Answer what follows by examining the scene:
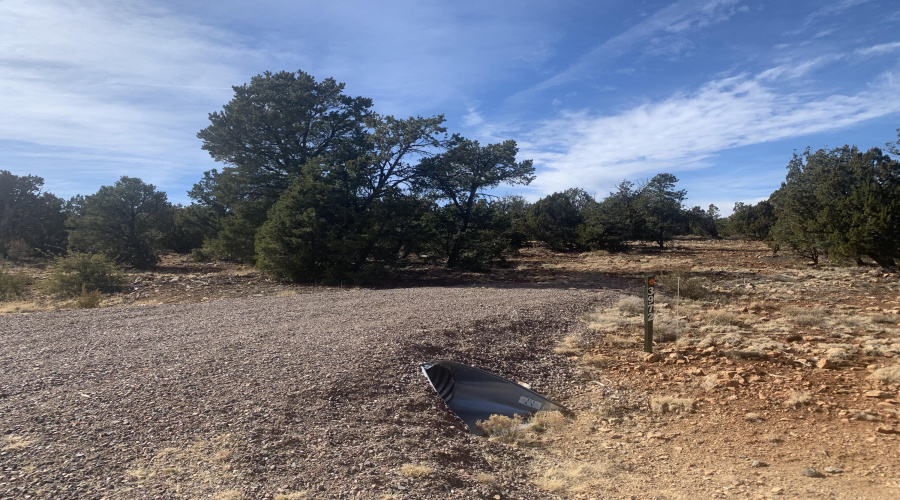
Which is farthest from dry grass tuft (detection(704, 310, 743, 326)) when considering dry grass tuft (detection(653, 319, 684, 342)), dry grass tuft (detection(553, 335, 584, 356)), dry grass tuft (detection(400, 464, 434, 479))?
dry grass tuft (detection(400, 464, 434, 479))

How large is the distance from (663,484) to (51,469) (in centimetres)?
460

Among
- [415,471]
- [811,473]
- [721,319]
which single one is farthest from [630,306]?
[415,471]

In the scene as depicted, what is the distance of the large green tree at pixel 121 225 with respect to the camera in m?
26.4

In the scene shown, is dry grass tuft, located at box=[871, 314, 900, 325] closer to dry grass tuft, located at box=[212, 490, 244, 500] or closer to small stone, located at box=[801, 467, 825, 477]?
small stone, located at box=[801, 467, 825, 477]

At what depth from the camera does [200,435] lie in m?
4.18

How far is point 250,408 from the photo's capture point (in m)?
4.77

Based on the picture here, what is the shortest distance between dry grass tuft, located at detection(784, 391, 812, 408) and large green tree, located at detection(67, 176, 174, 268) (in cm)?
2915

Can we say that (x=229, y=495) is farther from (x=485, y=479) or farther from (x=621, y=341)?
(x=621, y=341)

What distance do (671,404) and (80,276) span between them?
696 inches

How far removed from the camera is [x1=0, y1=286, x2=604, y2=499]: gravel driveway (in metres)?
3.56

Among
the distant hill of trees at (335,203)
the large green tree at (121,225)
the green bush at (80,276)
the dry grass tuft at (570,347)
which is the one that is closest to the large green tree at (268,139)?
the distant hill of trees at (335,203)

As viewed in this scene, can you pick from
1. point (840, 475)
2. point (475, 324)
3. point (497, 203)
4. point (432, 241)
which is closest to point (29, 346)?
point (475, 324)

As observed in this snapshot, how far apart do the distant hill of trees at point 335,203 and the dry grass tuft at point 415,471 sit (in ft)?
46.8

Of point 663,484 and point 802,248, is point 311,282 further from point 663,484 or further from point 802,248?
point 802,248
